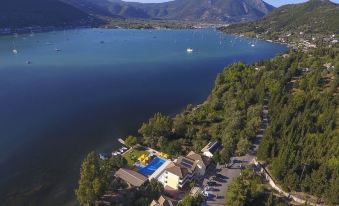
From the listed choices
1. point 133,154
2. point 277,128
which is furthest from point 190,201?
point 277,128

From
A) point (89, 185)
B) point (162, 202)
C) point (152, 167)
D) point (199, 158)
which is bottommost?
point (152, 167)

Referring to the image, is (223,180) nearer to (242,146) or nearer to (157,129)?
(242,146)

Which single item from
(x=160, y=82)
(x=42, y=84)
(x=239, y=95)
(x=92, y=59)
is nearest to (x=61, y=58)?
(x=92, y=59)

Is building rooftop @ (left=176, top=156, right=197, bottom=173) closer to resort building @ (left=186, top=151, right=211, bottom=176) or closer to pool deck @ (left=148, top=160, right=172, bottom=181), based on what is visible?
resort building @ (left=186, top=151, right=211, bottom=176)

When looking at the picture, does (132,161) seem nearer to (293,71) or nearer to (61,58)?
(293,71)

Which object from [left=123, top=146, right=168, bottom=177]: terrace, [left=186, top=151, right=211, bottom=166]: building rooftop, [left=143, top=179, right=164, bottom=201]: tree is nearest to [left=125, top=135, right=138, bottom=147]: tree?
[left=123, top=146, right=168, bottom=177]: terrace
